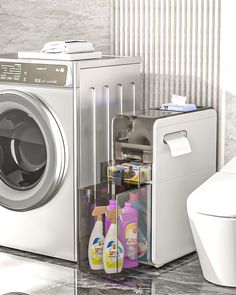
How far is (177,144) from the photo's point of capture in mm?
3311

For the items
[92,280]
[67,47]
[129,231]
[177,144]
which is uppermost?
[67,47]

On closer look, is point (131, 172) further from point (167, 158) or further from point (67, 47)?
point (67, 47)

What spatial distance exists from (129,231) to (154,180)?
27 centimetres

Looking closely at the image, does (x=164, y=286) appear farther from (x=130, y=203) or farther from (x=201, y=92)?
(x=201, y=92)

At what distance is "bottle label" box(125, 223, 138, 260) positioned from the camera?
324cm

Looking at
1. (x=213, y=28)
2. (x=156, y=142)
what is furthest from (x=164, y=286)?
(x=213, y=28)

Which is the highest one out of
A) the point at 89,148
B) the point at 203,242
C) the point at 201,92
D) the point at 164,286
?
the point at 201,92

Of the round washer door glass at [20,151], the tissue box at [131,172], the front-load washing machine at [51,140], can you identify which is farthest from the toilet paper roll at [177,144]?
the round washer door glass at [20,151]

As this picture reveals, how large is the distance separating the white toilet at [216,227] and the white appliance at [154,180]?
24 cm

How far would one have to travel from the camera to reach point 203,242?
3.09 metres

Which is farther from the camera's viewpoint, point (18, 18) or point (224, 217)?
point (18, 18)

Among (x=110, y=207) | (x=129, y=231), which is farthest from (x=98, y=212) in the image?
(x=129, y=231)

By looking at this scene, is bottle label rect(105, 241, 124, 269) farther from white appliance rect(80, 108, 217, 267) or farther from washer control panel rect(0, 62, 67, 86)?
washer control panel rect(0, 62, 67, 86)

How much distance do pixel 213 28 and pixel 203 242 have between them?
3.95 feet
